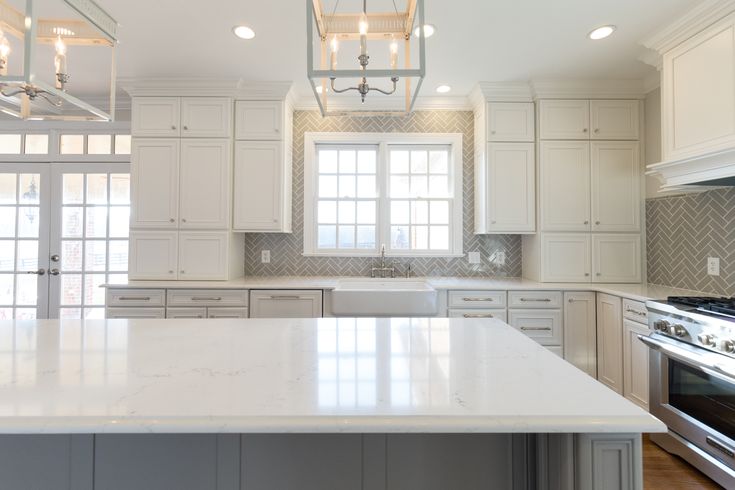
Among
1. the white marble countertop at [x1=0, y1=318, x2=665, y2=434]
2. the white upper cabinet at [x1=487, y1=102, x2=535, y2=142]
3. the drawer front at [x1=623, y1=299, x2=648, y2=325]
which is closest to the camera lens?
the white marble countertop at [x1=0, y1=318, x2=665, y2=434]

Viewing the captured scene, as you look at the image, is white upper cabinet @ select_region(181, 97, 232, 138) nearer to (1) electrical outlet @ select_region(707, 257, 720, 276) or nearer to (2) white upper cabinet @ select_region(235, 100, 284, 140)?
(2) white upper cabinet @ select_region(235, 100, 284, 140)

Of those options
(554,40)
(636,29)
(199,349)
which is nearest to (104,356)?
(199,349)

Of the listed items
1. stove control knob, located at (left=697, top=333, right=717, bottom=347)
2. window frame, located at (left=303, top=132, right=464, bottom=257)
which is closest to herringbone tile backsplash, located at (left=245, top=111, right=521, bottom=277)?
window frame, located at (left=303, top=132, right=464, bottom=257)

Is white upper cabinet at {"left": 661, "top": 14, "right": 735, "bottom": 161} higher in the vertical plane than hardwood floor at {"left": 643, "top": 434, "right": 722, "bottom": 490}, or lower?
higher

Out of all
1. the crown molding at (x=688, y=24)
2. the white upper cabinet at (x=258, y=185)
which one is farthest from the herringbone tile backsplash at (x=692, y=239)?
the white upper cabinet at (x=258, y=185)

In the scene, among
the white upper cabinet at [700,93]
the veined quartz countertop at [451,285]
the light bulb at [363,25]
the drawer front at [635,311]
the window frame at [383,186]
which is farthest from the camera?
the window frame at [383,186]

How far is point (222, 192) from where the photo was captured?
324 centimetres

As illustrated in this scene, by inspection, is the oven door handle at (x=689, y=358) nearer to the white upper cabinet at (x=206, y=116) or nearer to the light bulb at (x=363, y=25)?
the light bulb at (x=363, y=25)

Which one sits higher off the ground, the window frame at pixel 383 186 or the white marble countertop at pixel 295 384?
the window frame at pixel 383 186

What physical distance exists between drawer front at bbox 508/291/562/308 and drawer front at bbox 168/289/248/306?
2.22m

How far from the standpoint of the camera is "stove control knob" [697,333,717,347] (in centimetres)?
186

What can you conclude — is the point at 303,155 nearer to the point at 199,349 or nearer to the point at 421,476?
the point at 199,349

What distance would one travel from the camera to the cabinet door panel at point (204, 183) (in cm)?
322

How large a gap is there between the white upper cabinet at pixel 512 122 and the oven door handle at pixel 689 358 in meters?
1.87
